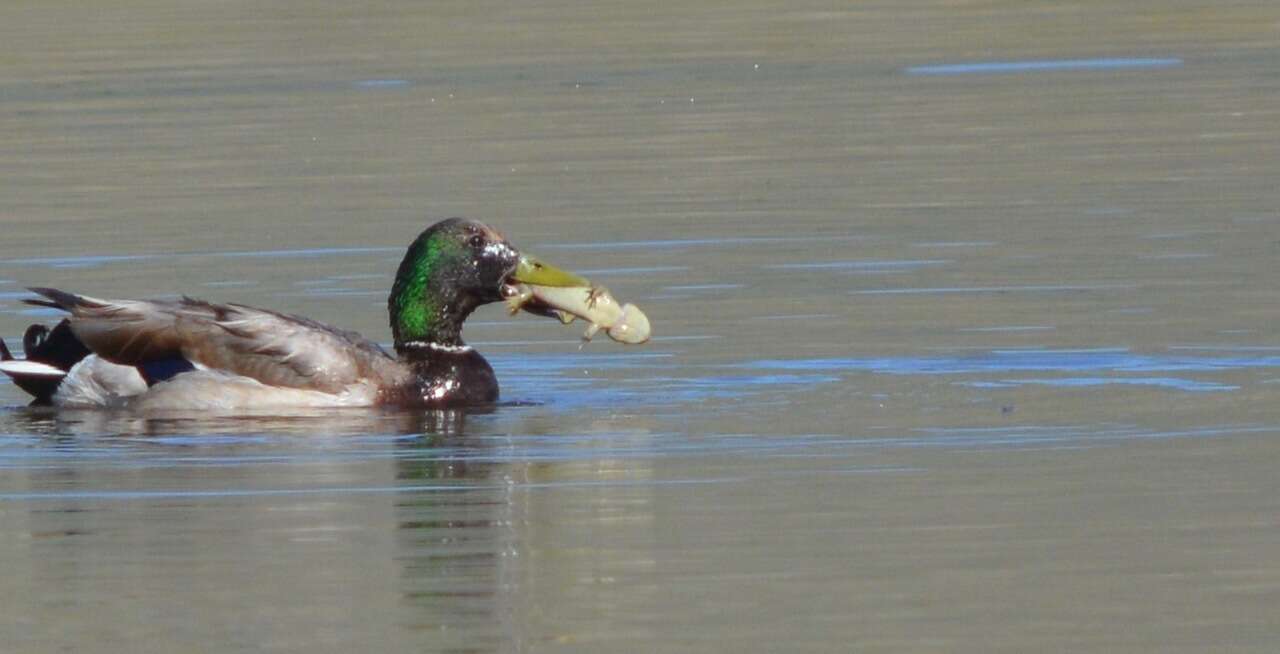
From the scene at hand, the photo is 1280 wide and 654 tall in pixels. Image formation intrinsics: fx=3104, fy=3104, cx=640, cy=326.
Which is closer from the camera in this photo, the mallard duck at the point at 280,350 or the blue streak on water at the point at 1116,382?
the blue streak on water at the point at 1116,382

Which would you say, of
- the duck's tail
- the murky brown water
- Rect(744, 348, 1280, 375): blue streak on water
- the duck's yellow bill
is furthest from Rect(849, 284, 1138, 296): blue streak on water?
the duck's tail

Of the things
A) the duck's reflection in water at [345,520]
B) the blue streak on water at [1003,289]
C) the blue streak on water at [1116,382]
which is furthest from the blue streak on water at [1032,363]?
the blue streak on water at [1003,289]

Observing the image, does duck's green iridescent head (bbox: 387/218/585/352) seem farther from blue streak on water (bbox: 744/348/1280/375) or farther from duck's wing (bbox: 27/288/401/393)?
blue streak on water (bbox: 744/348/1280/375)

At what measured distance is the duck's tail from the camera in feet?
44.0

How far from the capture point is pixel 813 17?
34.6 metres

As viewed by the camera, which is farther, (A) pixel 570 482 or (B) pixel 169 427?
(B) pixel 169 427

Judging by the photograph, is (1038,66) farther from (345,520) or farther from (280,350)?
(345,520)

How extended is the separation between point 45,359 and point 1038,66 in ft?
54.3

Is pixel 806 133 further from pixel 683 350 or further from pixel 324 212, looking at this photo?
pixel 683 350

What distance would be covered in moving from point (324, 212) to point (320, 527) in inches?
392

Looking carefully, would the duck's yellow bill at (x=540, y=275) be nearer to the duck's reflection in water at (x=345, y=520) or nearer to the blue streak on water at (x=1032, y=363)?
the duck's reflection in water at (x=345, y=520)

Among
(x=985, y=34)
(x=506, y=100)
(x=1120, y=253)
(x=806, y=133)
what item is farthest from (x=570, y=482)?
(x=985, y=34)

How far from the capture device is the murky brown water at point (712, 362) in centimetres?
905

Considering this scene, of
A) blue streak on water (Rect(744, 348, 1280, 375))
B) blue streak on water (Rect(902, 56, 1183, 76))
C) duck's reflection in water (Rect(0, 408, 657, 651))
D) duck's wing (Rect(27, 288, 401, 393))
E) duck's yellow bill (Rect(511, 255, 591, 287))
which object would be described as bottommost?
duck's reflection in water (Rect(0, 408, 657, 651))
